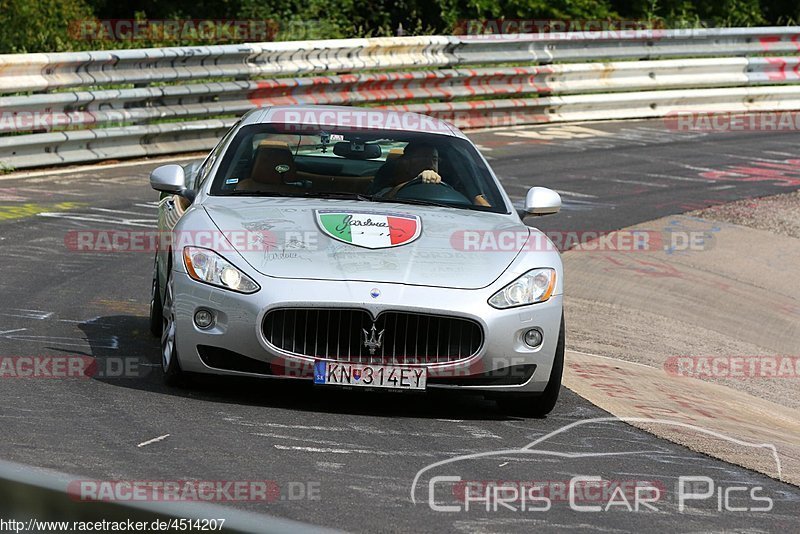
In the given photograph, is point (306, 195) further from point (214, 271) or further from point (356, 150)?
point (214, 271)

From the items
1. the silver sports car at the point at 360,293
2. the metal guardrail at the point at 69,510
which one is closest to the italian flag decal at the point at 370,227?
the silver sports car at the point at 360,293

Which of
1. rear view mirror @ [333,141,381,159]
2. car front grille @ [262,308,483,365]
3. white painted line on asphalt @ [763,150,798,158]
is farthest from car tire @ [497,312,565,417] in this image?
white painted line on asphalt @ [763,150,798,158]

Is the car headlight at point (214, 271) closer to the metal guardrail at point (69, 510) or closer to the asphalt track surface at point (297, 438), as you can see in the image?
the asphalt track surface at point (297, 438)

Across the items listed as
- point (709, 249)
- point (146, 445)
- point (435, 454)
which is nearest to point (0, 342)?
point (146, 445)

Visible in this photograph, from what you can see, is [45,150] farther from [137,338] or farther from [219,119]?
[137,338]

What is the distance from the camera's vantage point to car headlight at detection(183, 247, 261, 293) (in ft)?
22.2

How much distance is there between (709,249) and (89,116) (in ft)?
21.7

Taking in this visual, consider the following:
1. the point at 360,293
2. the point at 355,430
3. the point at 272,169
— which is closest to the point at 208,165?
the point at 272,169

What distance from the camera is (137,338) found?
8562 millimetres

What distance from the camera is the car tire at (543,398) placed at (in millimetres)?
7098

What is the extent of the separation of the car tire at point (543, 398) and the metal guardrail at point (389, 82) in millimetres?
8876

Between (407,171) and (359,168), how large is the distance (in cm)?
35

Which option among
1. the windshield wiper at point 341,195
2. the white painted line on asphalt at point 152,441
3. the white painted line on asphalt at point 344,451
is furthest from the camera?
the windshield wiper at point 341,195

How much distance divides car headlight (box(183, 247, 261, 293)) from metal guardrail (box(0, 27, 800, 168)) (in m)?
8.19
